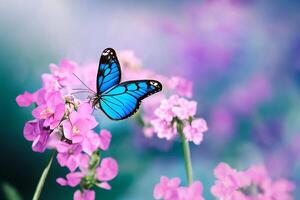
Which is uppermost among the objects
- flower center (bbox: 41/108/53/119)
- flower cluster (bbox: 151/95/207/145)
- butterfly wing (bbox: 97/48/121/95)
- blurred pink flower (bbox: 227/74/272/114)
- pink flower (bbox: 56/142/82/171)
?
blurred pink flower (bbox: 227/74/272/114)

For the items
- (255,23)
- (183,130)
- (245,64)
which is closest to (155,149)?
(183,130)

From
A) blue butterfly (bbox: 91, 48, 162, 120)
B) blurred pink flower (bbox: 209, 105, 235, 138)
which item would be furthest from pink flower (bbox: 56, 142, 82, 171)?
blurred pink flower (bbox: 209, 105, 235, 138)

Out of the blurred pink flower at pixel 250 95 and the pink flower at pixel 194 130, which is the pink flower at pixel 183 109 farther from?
the blurred pink flower at pixel 250 95

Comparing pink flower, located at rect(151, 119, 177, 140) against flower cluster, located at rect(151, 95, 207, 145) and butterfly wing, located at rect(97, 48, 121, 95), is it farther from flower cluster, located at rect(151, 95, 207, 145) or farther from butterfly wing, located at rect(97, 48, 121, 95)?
butterfly wing, located at rect(97, 48, 121, 95)

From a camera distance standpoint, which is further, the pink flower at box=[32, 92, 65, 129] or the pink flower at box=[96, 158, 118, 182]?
the pink flower at box=[96, 158, 118, 182]

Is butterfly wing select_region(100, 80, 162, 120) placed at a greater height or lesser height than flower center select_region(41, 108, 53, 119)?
greater

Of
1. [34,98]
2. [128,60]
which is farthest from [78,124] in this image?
[128,60]

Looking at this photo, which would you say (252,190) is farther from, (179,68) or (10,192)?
(10,192)
